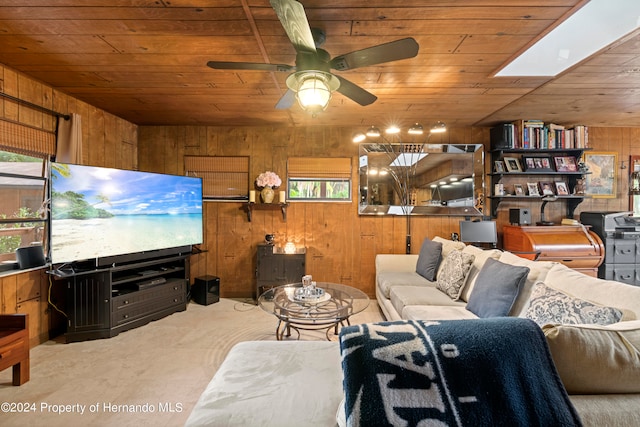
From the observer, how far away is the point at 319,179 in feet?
12.9

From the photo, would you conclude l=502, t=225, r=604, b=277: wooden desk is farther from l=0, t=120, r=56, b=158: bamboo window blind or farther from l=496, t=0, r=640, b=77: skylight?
l=0, t=120, r=56, b=158: bamboo window blind

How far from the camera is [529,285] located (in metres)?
1.74

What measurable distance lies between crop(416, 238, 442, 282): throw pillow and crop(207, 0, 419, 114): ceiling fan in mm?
1914

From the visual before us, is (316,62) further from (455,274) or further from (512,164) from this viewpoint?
(512,164)

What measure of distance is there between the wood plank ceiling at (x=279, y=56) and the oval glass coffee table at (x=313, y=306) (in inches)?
76.5

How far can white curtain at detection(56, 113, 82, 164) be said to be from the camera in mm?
2711

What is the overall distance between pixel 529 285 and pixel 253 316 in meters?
2.67

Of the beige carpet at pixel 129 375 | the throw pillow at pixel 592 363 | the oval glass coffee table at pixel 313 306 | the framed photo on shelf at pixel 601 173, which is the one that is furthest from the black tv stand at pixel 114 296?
the framed photo on shelf at pixel 601 173

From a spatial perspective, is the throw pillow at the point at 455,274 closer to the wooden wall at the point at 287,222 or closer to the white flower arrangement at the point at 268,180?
the wooden wall at the point at 287,222

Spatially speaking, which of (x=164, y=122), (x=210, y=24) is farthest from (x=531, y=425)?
(x=164, y=122)

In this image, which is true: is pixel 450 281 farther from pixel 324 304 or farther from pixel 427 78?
pixel 427 78

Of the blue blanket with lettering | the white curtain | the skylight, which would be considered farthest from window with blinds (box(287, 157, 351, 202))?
the blue blanket with lettering

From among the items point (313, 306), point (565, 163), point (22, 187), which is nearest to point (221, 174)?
point (22, 187)

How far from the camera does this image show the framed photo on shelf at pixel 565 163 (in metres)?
3.63
